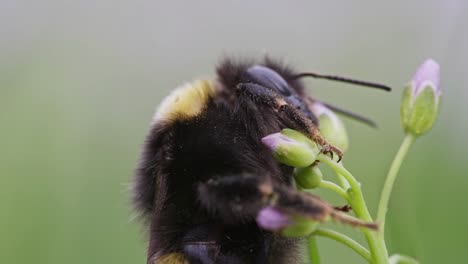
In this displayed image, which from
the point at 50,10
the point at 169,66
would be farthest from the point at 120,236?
the point at 50,10

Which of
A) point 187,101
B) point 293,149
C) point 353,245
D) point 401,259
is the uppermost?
point 187,101

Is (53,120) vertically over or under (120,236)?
over

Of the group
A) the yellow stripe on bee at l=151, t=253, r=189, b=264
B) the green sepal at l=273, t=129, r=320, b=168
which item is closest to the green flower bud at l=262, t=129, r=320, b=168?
the green sepal at l=273, t=129, r=320, b=168

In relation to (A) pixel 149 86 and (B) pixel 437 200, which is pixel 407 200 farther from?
(A) pixel 149 86

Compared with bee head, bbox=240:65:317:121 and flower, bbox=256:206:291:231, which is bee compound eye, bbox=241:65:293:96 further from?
flower, bbox=256:206:291:231

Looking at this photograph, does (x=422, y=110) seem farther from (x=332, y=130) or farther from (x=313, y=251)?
(x=313, y=251)

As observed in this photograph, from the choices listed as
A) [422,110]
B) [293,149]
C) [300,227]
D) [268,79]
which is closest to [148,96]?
[268,79]
